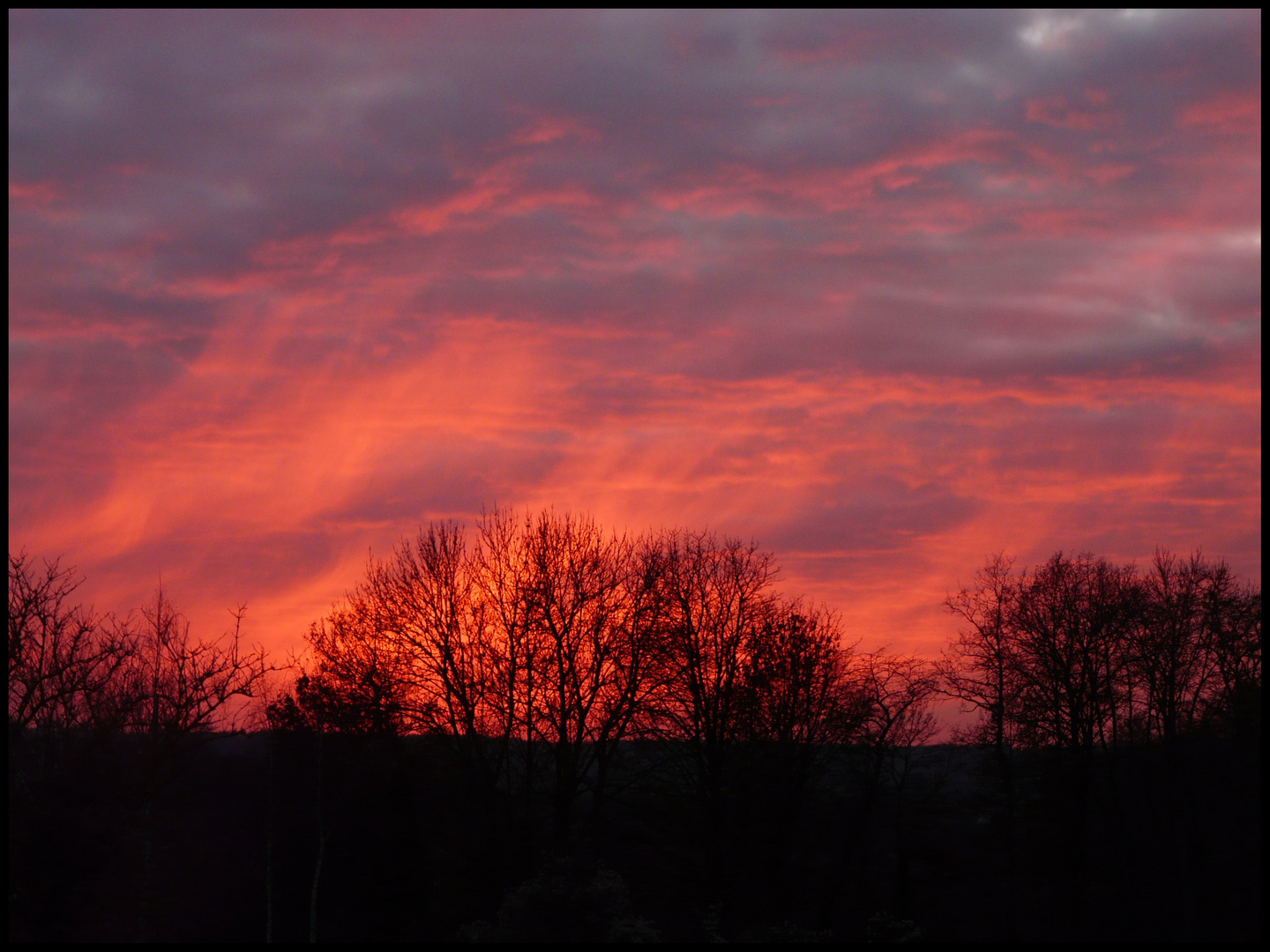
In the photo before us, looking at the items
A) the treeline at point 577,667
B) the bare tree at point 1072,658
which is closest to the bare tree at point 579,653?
the treeline at point 577,667

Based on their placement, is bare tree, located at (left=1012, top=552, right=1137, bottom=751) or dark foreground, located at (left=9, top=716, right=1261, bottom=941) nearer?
dark foreground, located at (left=9, top=716, right=1261, bottom=941)

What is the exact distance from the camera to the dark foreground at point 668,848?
165ft

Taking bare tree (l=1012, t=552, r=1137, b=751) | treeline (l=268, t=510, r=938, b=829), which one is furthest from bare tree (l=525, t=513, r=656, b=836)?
bare tree (l=1012, t=552, r=1137, b=751)

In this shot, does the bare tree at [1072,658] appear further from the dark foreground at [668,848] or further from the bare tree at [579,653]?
the bare tree at [579,653]

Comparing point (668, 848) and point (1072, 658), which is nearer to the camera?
point (668, 848)

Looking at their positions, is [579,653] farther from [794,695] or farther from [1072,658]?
[1072,658]

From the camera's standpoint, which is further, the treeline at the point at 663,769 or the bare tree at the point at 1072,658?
the bare tree at the point at 1072,658

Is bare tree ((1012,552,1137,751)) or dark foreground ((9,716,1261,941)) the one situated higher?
bare tree ((1012,552,1137,751))

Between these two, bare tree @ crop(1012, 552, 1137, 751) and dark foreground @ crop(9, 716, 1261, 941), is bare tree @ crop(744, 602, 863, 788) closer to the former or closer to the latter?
dark foreground @ crop(9, 716, 1261, 941)

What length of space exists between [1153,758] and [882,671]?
1645 centimetres

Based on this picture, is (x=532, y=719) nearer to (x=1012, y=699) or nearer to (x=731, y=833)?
(x=731, y=833)

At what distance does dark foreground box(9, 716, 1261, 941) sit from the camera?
50312 millimetres

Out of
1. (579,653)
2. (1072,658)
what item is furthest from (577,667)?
(1072,658)

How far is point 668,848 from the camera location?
5975 centimetres
